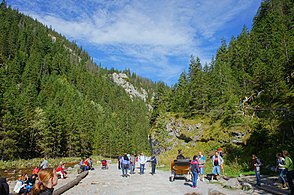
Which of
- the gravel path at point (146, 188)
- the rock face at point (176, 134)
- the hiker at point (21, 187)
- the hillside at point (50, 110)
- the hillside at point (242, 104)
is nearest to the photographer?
the hiker at point (21, 187)

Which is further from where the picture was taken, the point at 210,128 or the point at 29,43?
the point at 29,43

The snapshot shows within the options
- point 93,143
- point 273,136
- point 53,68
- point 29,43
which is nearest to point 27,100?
point 93,143

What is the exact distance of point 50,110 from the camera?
64.0 metres

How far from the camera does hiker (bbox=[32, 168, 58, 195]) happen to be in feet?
12.8

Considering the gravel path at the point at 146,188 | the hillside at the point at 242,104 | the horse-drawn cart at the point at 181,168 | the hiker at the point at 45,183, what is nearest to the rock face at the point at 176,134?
the hillside at the point at 242,104

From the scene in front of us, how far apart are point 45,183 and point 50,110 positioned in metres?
65.0

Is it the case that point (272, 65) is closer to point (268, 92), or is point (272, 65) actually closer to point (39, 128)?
point (268, 92)

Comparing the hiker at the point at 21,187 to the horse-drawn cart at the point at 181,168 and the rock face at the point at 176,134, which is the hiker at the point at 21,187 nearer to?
the horse-drawn cart at the point at 181,168

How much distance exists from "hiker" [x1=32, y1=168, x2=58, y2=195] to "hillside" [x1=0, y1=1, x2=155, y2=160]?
5225 cm

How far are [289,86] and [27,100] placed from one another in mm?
61649

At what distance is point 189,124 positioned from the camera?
1672 inches

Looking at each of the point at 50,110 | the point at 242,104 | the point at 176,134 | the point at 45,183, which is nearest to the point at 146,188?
the point at 45,183

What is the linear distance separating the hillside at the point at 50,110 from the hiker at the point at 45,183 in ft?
171

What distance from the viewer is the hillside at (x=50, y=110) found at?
55.6m
